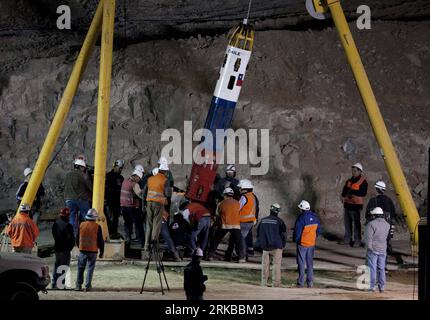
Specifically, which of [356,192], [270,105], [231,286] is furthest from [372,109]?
[270,105]

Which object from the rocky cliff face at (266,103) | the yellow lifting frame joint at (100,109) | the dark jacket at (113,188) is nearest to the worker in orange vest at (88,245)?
the yellow lifting frame joint at (100,109)

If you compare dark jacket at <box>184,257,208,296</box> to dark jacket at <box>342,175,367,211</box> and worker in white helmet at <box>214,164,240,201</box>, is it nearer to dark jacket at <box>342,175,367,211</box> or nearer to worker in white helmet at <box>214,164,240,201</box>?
worker in white helmet at <box>214,164,240,201</box>

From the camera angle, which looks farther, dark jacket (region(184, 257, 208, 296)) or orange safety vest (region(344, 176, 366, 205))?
orange safety vest (region(344, 176, 366, 205))

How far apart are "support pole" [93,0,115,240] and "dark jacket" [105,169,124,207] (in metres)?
2.56

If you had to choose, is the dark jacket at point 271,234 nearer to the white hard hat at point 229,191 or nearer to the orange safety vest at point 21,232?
the white hard hat at point 229,191

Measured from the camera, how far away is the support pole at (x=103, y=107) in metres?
22.8

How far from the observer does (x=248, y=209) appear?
2347 cm

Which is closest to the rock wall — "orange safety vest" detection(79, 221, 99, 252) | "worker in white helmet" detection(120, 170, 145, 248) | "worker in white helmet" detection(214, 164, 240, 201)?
"worker in white helmet" detection(214, 164, 240, 201)

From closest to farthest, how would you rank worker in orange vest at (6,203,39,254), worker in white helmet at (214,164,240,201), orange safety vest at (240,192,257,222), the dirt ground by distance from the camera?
1. the dirt ground
2. worker in orange vest at (6,203,39,254)
3. orange safety vest at (240,192,257,222)
4. worker in white helmet at (214,164,240,201)

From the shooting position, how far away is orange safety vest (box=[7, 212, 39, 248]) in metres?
20.1

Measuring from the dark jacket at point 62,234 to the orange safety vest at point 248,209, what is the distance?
538 centimetres

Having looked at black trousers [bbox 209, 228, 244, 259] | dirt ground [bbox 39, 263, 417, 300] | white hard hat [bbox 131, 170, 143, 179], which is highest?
white hard hat [bbox 131, 170, 143, 179]

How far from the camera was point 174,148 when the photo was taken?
30.4 m

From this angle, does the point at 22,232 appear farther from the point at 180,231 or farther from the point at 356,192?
the point at 356,192
